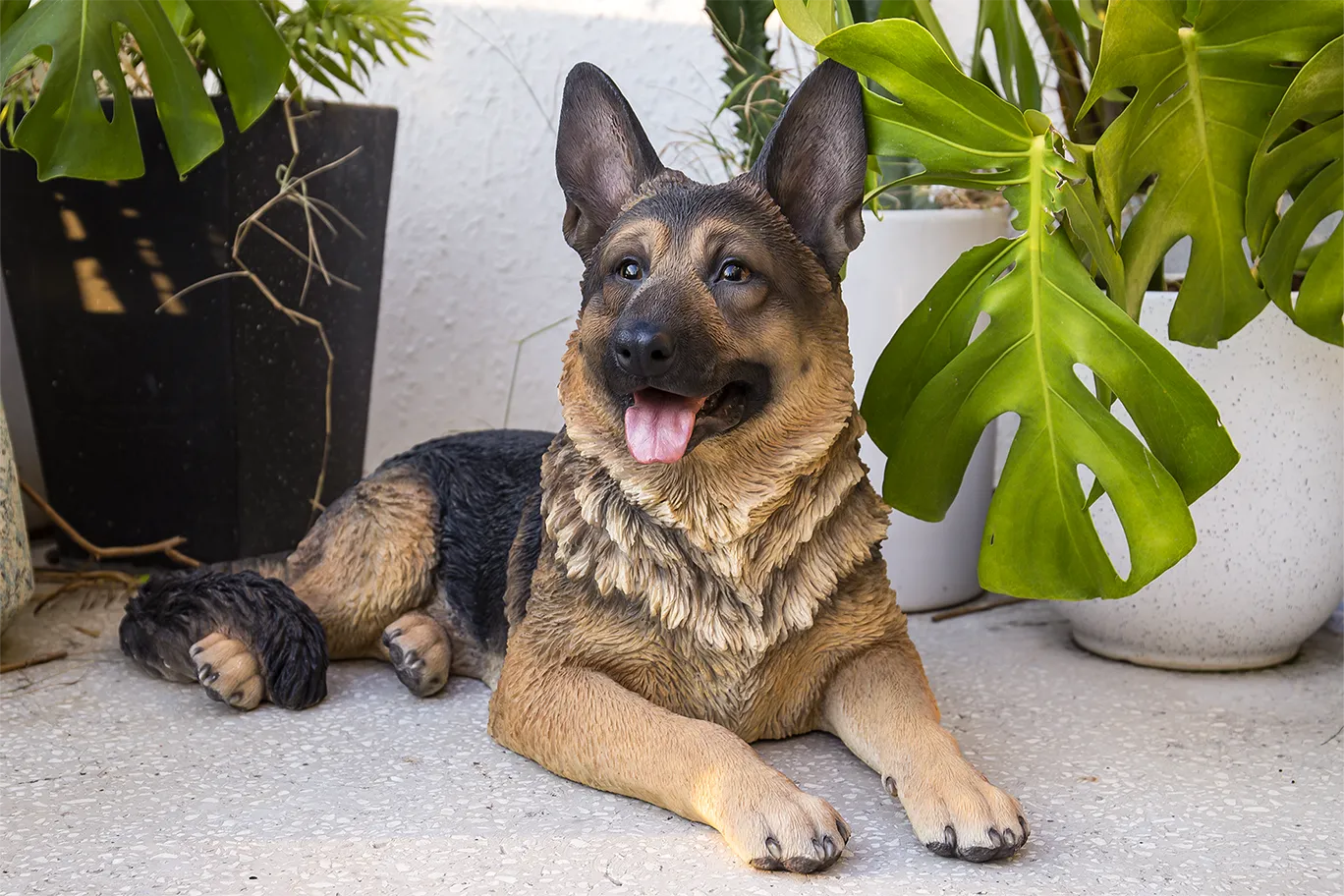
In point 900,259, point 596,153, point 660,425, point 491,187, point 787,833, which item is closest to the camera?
point 787,833

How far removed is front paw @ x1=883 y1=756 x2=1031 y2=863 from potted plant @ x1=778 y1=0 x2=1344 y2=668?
247mm

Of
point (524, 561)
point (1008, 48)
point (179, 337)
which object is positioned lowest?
point (524, 561)

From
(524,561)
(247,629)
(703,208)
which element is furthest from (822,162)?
(247,629)


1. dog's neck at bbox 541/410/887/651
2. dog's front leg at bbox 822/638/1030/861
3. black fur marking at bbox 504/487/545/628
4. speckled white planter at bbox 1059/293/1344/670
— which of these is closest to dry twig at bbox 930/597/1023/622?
speckled white planter at bbox 1059/293/1344/670

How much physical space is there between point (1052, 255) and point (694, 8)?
1.88 m

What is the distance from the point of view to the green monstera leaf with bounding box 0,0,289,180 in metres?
1.59

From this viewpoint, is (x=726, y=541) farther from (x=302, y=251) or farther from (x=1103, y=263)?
(x=302, y=251)

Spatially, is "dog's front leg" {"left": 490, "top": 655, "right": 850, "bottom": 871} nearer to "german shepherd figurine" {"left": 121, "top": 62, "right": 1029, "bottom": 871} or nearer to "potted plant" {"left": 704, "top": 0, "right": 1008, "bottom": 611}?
"german shepherd figurine" {"left": 121, "top": 62, "right": 1029, "bottom": 871}

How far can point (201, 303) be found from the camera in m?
2.44

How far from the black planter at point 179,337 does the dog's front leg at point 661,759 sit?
3.54ft

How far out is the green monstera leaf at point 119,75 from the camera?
5.23 ft

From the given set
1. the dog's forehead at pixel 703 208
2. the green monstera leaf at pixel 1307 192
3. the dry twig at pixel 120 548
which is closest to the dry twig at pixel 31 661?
the dry twig at pixel 120 548

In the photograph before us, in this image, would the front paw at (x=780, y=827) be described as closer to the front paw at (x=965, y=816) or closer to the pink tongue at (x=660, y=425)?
the front paw at (x=965, y=816)

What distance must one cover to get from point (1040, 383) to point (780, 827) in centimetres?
61
